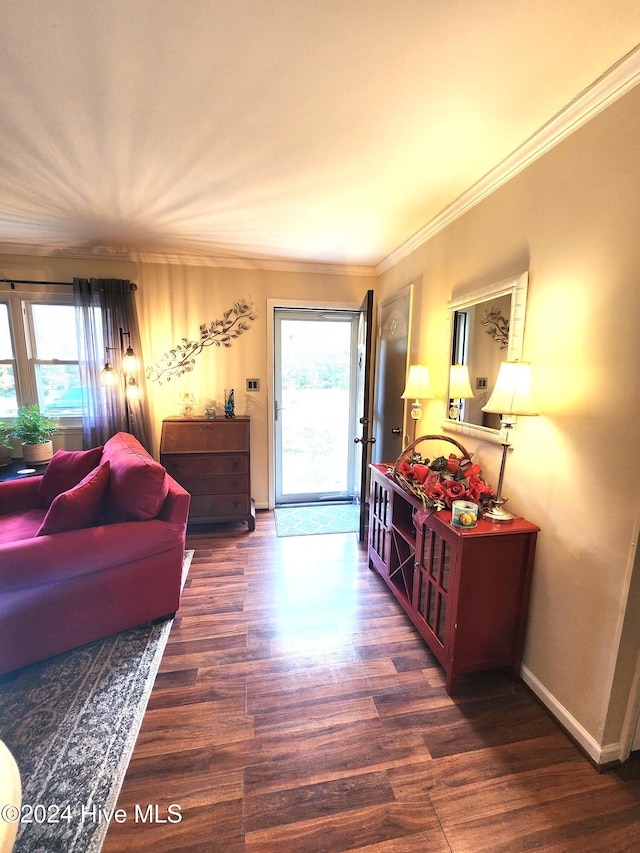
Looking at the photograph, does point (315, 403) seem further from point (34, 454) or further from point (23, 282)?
point (23, 282)

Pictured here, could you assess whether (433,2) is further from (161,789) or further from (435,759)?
(161,789)

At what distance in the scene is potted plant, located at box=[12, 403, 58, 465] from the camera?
2.96m

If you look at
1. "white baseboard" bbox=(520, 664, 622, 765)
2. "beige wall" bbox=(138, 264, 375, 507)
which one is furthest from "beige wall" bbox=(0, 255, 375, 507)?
"white baseboard" bbox=(520, 664, 622, 765)

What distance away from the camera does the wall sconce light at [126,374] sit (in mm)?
2852

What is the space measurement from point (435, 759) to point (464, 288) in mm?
2268

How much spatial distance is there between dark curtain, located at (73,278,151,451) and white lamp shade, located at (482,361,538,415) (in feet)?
9.80

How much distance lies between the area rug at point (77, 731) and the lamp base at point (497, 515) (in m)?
1.75

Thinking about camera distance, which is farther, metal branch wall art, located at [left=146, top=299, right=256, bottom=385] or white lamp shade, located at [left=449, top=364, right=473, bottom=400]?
metal branch wall art, located at [left=146, top=299, right=256, bottom=385]

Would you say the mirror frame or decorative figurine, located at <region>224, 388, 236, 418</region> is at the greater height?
the mirror frame

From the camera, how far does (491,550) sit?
5.07 feet

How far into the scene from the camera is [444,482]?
6.02 ft

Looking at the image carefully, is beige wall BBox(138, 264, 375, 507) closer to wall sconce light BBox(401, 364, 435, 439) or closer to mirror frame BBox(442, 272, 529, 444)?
wall sconce light BBox(401, 364, 435, 439)

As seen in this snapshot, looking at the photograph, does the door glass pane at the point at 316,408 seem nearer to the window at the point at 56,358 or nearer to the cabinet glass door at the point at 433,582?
the window at the point at 56,358

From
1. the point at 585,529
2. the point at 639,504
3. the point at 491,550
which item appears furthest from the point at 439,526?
the point at 639,504
